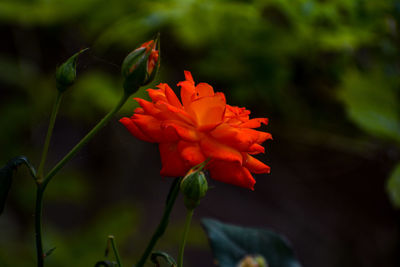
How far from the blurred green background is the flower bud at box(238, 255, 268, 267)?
8.8 inches

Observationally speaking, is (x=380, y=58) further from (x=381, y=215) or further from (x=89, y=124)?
(x=89, y=124)

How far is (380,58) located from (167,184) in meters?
0.87

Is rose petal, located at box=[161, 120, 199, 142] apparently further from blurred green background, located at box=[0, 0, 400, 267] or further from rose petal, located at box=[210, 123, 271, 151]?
blurred green background, located at box=[0, 0, 400, 267]

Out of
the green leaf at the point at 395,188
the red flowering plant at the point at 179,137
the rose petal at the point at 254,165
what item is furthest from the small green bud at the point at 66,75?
the green leaf at the point at 395,188

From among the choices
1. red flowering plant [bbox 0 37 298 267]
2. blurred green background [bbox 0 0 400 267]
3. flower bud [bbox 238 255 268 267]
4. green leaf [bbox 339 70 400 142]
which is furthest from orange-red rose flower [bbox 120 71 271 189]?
green leaf [bbox 339 70 400 142]

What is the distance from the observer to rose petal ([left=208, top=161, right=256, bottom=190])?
0.78ft

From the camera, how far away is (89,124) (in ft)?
3.57

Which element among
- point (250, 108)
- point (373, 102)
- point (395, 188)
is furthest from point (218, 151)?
point (250, 108)

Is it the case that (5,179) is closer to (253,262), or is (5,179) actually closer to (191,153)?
(191,153)

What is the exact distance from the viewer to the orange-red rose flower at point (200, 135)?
0.23 meters

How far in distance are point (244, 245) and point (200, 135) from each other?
0.18 m

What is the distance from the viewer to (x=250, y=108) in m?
0.97

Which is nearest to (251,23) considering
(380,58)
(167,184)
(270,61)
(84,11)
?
(270,61)

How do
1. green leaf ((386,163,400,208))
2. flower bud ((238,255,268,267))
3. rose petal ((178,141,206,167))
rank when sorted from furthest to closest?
1. green leaf ((386,163,400,208))
2. flower bud ((238,255,268,267))
3. rose petal ((178,141,206,167))
